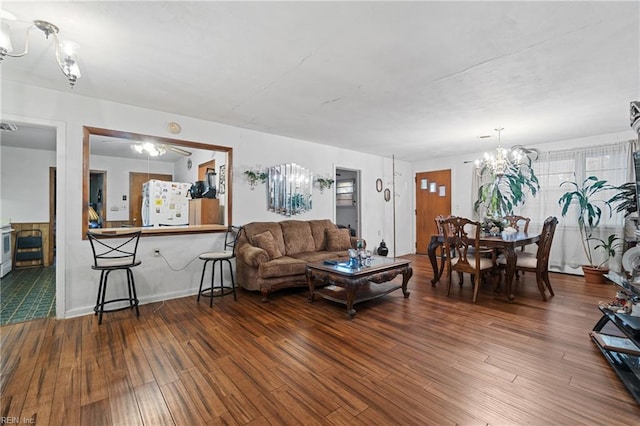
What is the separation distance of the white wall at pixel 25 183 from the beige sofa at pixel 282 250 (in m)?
4.62

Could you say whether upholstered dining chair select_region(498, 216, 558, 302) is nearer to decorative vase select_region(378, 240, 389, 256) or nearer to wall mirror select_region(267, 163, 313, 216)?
decorative vase select_region(378, 240, 389, 256)

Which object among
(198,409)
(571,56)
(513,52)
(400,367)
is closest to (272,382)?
(198,409)

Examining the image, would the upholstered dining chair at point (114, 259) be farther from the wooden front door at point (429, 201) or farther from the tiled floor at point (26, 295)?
the wooden front door at point (429, 201)

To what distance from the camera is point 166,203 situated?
534 cm

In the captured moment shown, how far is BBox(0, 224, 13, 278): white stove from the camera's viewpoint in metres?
4.41

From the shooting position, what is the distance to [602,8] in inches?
68.9

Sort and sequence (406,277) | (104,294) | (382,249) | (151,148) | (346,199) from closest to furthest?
(104,294) → (406,277) → (151,148) → (382,249) → (346,199)

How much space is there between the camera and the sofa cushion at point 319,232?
4762 millimetres

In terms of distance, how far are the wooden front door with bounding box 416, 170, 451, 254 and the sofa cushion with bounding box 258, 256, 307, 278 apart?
4.31 meters

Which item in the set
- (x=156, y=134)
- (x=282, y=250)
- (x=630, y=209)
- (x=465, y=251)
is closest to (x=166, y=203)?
(x=156, y=134)

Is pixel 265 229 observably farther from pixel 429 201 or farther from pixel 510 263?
pixel 429 201

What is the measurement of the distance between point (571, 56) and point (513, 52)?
512 millimetres

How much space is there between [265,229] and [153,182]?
2.58 m

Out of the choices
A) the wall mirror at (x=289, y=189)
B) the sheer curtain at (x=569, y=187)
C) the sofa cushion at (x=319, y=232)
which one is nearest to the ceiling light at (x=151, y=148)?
the wall mirror at (x=289, y=189)
